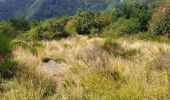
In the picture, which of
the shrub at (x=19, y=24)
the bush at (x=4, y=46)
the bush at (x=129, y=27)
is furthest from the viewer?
the shrub at (x=19, y=24)

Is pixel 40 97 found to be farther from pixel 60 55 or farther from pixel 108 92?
pixel 60 55

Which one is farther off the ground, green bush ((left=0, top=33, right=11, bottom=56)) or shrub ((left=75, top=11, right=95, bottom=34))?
green bush ((left=0, top=33, right=11, bottom=56))

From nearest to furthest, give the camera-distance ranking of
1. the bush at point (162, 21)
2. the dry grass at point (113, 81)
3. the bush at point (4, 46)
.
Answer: the dry grass at point (113, 81), the bush at point (4, 46), the bush at point (162, 21)

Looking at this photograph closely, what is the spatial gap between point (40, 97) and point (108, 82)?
1343mm

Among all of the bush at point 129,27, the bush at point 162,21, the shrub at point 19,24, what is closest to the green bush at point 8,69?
the bush at point 162,21

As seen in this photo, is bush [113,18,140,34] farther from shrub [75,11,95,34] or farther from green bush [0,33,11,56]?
green bush [0,33,11,56]

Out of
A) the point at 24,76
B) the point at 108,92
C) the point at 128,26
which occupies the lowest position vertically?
the point at 128,26

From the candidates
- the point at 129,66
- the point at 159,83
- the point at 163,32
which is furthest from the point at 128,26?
the point at 159,83

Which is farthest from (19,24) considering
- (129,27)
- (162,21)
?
(162,21)

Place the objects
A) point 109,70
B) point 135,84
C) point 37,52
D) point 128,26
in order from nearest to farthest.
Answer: point 135,84, point 109,70, point 37,52, point 128,26

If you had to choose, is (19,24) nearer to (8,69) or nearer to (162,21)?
(162,21)

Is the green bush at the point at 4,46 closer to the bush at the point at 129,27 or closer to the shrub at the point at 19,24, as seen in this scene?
the bush at the point at 129,27

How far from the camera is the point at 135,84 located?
24.2 ft

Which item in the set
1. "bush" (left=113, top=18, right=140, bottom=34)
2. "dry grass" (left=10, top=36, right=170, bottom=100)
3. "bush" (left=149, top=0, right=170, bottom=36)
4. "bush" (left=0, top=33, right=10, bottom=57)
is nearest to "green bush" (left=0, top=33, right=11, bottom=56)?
"bush" (left=0, top=33, right=10, bottom=57)
